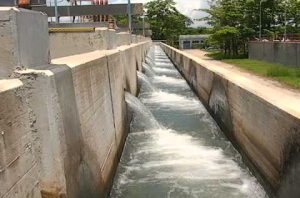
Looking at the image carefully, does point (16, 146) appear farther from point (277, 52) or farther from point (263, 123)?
point (277, 52)

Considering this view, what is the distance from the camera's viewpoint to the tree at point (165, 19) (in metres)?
99.9

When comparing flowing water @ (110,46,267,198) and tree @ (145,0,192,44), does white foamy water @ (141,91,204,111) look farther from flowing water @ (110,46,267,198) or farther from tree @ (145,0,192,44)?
tree @ (145,0,192,44)

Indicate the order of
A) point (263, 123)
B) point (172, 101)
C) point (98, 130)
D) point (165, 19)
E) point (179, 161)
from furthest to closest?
point (165, 19)
point (172, 101)
point (179, 161)
point (263, 123)
point (98, 130)

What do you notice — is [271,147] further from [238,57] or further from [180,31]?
[180,31]


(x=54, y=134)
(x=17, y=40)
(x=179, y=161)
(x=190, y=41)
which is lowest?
(x=179, y=161)

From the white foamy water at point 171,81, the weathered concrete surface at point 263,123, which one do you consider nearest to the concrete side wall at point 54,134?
the weathered concrete surface at point 263,123

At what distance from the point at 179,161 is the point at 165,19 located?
297 feet

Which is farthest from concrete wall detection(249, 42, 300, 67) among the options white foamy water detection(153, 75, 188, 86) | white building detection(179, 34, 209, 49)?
white building detection(179, 34, 209, 49)

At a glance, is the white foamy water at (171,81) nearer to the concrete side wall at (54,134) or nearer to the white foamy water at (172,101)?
the white foamy water at (172,101)

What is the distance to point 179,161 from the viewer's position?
1187 cm

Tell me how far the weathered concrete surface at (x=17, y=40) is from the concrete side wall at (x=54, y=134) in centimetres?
14

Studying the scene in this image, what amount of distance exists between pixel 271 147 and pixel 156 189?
2.33 m

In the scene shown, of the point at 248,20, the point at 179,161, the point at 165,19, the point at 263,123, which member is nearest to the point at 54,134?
the point at 263,123

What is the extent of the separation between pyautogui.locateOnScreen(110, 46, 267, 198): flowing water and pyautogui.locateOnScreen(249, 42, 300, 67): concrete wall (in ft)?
24.5
